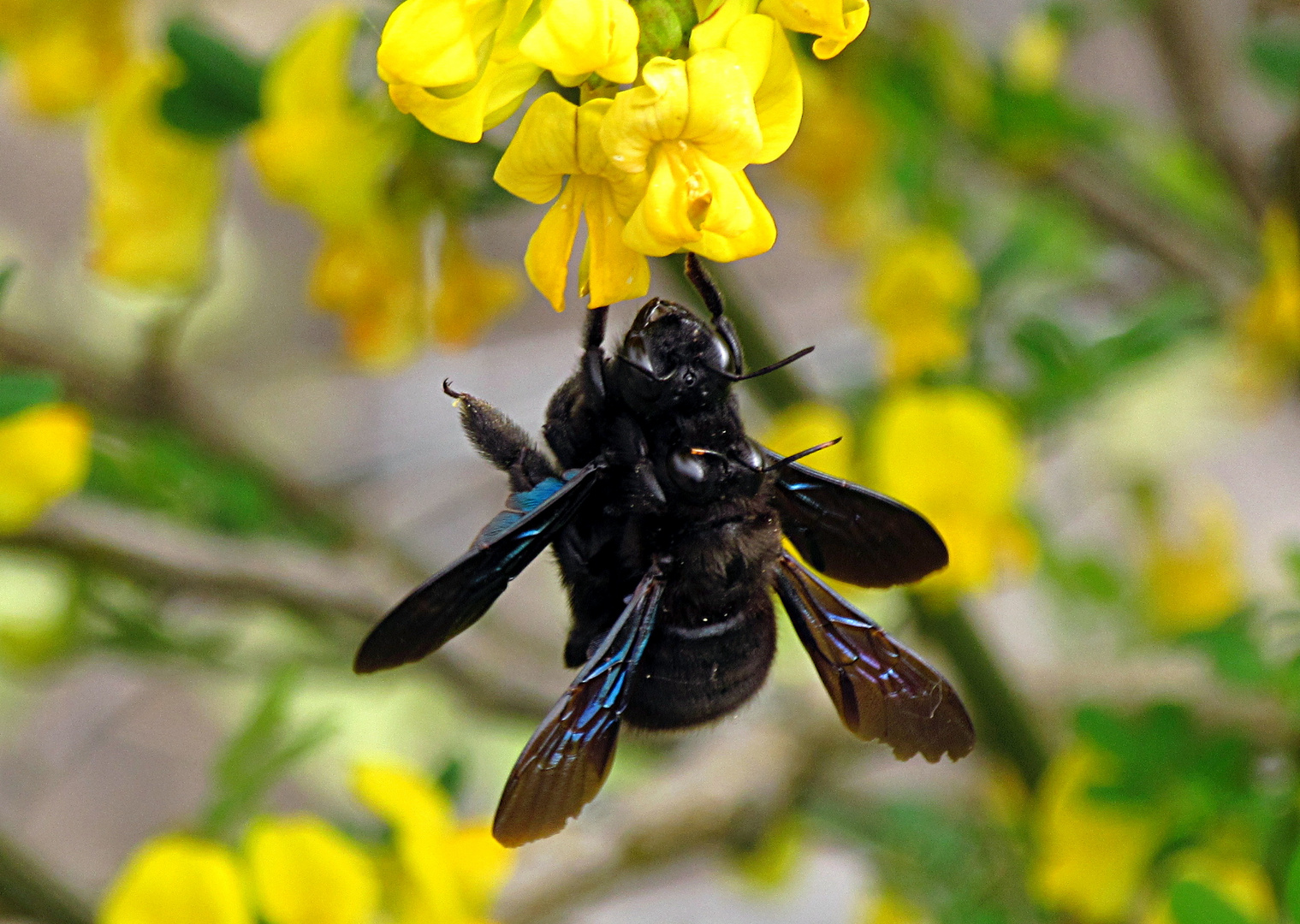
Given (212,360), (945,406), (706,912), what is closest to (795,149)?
(945,406)

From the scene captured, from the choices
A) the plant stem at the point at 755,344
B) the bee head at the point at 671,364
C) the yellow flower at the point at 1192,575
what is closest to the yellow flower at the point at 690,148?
the bee head at the point at 671,364

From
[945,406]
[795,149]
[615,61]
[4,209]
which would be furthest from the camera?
[4,209]

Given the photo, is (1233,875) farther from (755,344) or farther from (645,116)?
(645,116)

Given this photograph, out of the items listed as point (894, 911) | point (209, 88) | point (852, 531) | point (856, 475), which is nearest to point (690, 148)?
point (852, 531)

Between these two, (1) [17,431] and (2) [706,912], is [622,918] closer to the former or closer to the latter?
(2) [706,912]

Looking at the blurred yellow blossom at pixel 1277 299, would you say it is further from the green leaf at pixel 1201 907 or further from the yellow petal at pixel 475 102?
the yellow petal at pixel 475 102

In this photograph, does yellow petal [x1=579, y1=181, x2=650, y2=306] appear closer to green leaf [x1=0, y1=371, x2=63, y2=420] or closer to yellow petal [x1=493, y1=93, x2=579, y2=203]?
yellow petal [x1=493, y1=93, x2=579, y2=203]
